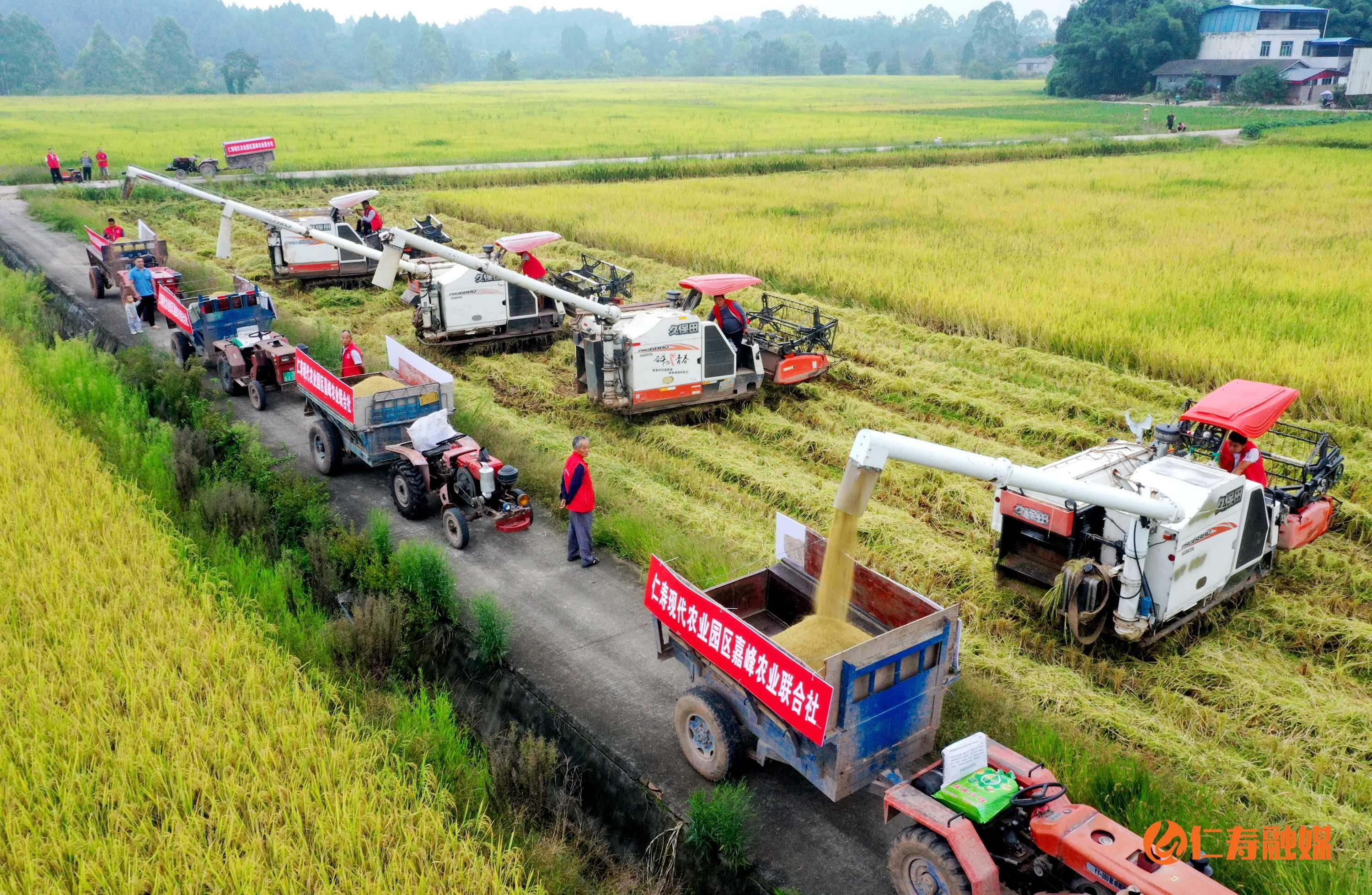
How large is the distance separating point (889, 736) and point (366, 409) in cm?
→ 817

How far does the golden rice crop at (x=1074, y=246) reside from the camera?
17.2m

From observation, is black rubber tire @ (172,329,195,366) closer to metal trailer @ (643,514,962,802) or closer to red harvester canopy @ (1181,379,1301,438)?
metal trailer @ (643,514,962,802)

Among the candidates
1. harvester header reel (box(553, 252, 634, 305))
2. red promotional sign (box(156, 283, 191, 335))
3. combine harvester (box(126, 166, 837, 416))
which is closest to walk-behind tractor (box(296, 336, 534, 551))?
combine harvester (box(126, 166, 837, 416))

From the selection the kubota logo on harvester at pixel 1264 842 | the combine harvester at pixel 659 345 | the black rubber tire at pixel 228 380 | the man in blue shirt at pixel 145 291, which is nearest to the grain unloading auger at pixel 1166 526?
the kubota logo on harvester at pixel 1264 842

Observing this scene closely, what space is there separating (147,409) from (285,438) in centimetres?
220

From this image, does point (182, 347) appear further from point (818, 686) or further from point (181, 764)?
point (818, 686)

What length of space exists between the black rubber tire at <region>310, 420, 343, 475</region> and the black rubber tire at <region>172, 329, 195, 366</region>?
599 cm

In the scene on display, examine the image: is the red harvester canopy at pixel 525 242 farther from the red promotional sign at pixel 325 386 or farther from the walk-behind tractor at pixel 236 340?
the red promotional sign at pixel 325 386

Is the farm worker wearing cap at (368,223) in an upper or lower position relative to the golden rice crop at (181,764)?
upper

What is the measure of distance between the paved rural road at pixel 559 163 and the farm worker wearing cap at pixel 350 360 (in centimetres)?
3017

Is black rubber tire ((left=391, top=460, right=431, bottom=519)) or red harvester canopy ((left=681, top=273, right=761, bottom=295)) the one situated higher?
red harvester canopy ((left=681, top=273, right=761, bottom=295))

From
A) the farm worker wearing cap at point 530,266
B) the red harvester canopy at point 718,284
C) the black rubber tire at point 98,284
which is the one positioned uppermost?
the red harvester canopy at point 718,284

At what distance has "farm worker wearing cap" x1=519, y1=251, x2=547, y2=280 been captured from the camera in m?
18.9

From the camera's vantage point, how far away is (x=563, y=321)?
20.5m
